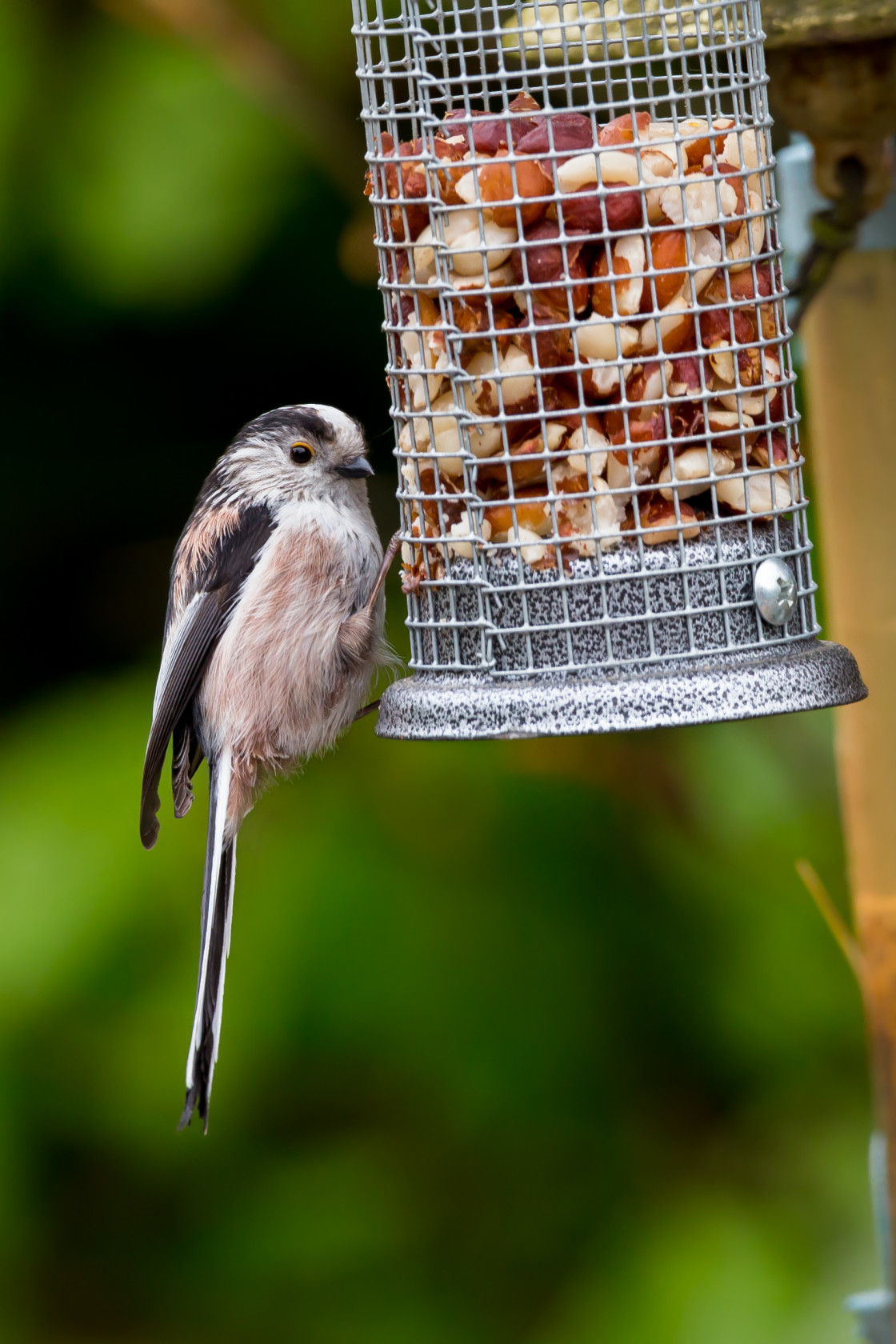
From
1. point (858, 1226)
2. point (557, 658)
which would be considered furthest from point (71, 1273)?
point (557, 658)

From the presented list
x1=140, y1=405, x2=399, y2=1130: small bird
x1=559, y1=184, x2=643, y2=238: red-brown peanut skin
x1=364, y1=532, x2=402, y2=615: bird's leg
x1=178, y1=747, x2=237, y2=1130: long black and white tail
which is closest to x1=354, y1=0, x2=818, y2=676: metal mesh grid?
x1=559, y1=184, x2=643, y2=238: red-brown peanut skin

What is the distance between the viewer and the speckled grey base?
1626mm

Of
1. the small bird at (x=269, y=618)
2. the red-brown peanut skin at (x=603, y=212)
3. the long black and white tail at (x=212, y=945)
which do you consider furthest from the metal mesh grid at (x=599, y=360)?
the long black and white tail at (x=212, y=945)

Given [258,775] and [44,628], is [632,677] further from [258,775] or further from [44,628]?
[44,628]

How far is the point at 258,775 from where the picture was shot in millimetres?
2607

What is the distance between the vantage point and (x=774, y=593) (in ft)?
5.83

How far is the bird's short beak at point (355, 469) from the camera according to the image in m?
2.46

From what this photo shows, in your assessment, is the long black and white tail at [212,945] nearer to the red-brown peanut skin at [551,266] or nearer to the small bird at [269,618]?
the small bird at [269,618]

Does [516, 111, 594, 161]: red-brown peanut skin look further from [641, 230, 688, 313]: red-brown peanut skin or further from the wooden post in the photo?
the wooden post

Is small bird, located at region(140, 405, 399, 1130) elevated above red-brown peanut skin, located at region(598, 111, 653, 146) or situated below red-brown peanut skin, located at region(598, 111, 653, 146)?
below

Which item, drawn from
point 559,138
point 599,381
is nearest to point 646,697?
point 599,381

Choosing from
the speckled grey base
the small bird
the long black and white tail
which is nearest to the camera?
the speckled grey base

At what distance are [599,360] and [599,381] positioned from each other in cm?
2

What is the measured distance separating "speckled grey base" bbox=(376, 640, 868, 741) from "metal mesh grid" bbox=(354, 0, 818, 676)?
7cm
